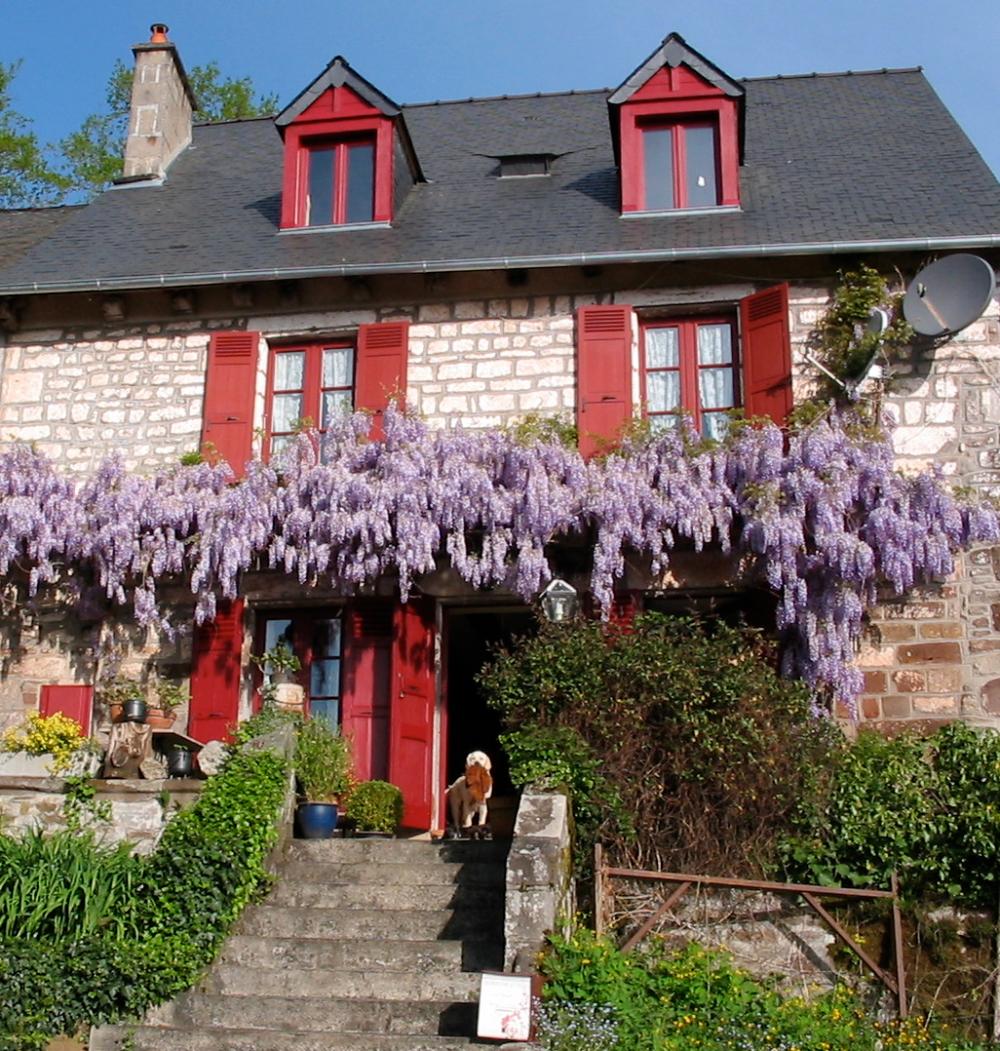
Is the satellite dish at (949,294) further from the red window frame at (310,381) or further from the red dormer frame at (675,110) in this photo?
the red window frame at (310,381)

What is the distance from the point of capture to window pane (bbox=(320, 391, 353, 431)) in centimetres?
1020

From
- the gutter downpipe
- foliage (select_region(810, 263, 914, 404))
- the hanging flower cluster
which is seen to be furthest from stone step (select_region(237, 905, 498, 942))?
the gutter downpipe

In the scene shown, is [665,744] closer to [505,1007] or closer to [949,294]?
[505,1007]

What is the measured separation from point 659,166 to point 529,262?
1671mm

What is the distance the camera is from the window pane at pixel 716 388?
9.91m

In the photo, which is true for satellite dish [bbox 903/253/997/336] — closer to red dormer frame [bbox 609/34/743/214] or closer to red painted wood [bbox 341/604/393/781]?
red dormer frame [bbox 609/34/743/214]

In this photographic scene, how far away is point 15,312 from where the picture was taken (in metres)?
10.6

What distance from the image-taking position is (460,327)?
10211 millimetres

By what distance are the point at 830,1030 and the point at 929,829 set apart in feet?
5.57

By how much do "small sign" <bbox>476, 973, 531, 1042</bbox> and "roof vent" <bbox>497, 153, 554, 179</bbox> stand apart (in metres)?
7.69

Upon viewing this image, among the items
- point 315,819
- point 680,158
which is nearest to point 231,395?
point 315,819

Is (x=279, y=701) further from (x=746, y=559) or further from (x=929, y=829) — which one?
(x=929, y=829)

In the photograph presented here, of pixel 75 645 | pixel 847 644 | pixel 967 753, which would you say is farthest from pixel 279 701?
pixel 967 753

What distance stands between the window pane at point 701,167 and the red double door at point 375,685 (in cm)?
377
